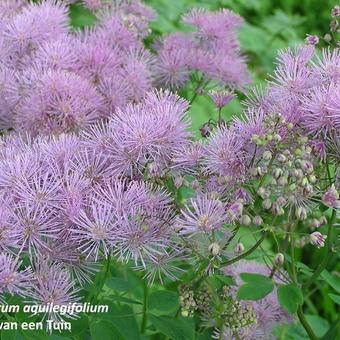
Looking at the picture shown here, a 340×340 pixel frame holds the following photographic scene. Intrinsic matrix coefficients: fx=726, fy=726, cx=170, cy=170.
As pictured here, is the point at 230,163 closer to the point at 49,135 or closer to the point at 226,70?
the point at 49,135

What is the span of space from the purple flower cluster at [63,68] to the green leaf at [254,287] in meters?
0.61

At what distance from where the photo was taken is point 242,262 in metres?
1.96

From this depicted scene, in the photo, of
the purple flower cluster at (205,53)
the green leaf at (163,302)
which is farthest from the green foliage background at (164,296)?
the purple flower cluster at (205,53)

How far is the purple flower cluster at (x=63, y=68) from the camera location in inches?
75.5

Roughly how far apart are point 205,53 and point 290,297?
1.04 meters

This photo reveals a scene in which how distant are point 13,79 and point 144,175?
65 centimetres

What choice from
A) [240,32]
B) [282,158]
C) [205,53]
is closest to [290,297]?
[282,158]

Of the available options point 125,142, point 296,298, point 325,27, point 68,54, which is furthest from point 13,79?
point 325,27

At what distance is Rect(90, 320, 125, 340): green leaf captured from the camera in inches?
58.2

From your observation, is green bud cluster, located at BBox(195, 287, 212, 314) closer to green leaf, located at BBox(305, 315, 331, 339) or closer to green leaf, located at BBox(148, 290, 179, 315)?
green leaf, located at BBox(148, 290, 179, 315)

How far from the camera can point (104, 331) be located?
1.49 m

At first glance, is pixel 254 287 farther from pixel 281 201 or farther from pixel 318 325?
pixel 318 325

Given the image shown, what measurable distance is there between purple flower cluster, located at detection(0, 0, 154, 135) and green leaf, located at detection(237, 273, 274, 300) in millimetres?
609

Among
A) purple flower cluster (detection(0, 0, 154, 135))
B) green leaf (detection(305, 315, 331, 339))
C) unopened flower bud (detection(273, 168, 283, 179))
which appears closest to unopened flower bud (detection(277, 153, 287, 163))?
unopened flower bud (detection(273, 168, 283, 179))
